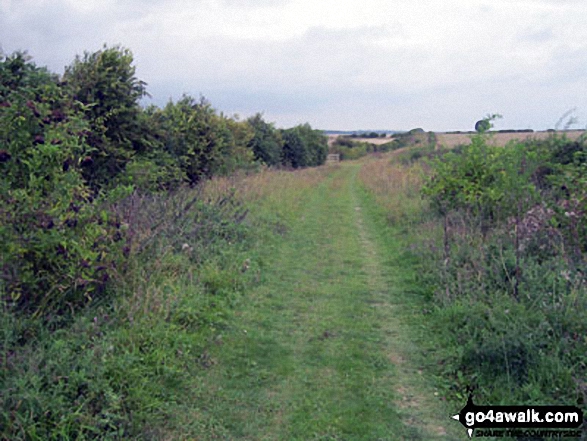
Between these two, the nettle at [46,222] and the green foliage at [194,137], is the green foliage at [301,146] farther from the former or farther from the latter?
the nettle at [46,222]

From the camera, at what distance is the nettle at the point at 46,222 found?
516 centimetres

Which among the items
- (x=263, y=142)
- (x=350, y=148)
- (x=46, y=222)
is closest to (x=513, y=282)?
(x=46, y=222)

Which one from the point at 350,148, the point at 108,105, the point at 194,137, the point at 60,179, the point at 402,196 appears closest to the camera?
the point at 60,179

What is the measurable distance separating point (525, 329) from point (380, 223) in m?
10.3

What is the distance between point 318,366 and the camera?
586 centimetres

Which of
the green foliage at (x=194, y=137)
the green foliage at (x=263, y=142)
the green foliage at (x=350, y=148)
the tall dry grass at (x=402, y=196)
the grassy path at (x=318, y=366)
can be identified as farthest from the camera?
the green foliage at (x=350, y=148)

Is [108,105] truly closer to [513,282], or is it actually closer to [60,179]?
[60,179]

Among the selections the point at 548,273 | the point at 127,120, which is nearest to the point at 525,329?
the point at 548,273

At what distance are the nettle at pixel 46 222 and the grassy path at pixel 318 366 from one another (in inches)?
65.4

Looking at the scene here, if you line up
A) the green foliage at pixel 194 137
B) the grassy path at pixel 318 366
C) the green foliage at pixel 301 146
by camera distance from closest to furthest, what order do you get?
the grassy path at pixel 318 366 < the green foliage at pixel 194 137 < the green foliage at pixel 301 146

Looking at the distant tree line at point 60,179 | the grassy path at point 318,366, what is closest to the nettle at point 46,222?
the distant tree line at point 60,179

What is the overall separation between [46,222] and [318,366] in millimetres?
3138

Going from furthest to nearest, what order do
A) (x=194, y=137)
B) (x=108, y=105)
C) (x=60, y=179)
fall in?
(x=194, y=137) < (x=108, y=105) < (x=60, y=179)

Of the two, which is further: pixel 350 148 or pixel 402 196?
pixel 350 148
